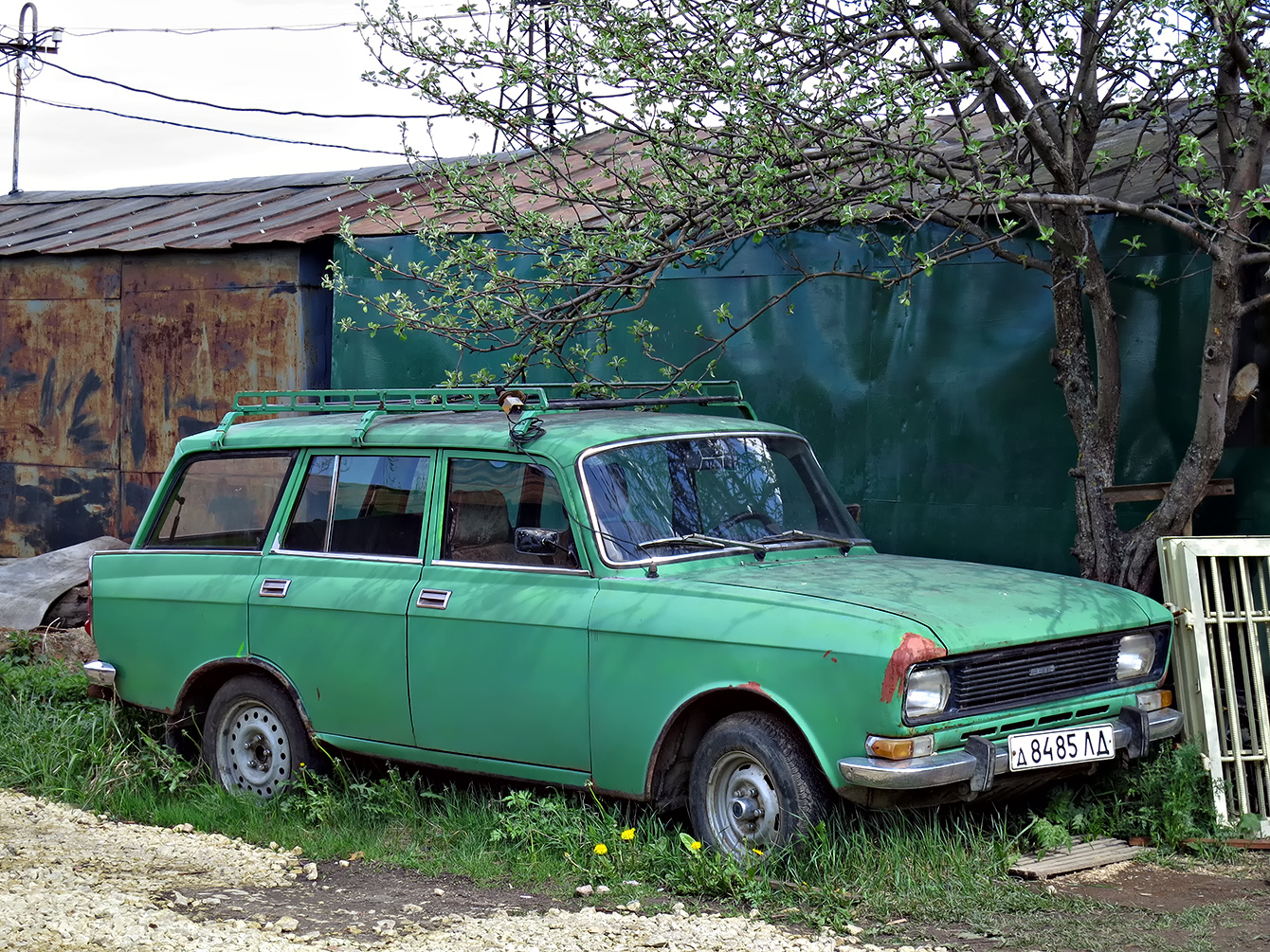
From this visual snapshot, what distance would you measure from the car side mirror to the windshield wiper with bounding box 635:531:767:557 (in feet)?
1.04

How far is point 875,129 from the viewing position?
6660mm

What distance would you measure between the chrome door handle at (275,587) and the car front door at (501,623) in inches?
28.9

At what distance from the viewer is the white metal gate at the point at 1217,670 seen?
5.61 metres

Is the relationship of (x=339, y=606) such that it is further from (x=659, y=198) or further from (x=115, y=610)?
(x=659, y=198)

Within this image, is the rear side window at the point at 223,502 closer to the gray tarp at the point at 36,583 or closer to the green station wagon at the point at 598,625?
the green station wagon at the point at 598,625

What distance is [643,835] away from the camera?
5.18 meters

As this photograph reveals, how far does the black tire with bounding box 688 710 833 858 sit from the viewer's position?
15.5 feet

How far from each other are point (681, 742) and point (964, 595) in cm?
113

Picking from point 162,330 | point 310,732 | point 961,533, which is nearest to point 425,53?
point 310,732

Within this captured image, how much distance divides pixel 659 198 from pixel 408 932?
12.2ft

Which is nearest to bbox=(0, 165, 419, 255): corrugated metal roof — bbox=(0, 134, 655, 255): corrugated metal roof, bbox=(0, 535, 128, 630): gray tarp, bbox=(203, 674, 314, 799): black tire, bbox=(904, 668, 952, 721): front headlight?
bbox=(0, 134, 655, 255): corrugated metal roof

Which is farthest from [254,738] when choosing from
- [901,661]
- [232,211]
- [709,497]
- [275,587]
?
[232,211]

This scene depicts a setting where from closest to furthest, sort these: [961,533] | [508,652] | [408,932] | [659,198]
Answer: [408,932]
[508,652]
[659,198]
[961,533]

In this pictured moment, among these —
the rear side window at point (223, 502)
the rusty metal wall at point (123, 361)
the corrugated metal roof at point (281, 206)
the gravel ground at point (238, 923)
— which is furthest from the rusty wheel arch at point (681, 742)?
the rusty metal wall at point (123, 361)
